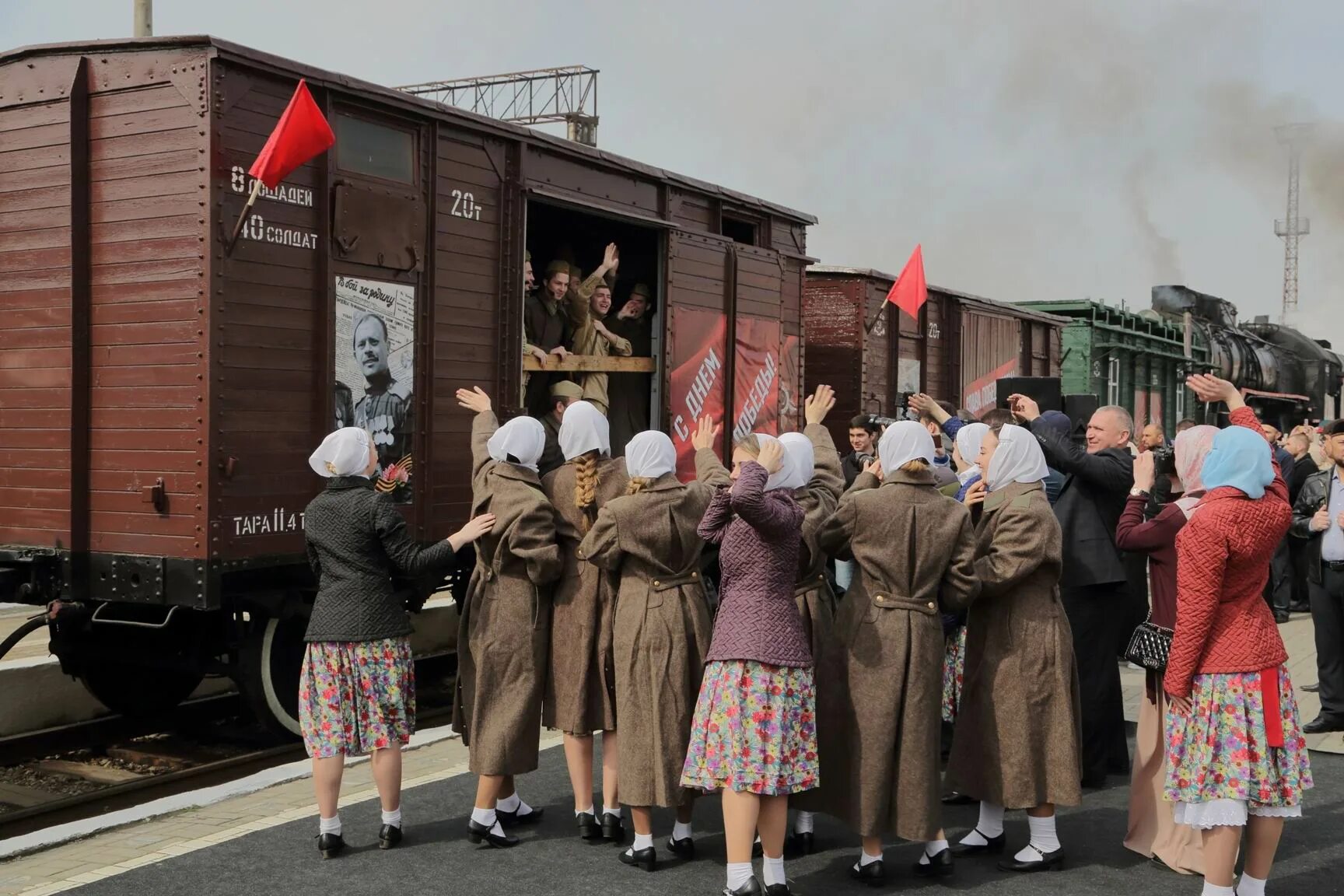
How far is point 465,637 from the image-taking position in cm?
538

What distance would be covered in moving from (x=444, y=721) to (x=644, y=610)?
12.7 feet

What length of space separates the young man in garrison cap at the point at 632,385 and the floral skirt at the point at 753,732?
5954 mm

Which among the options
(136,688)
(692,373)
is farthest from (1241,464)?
(136,688)

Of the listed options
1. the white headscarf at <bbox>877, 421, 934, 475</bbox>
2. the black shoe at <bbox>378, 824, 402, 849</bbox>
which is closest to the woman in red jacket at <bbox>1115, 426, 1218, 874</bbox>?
the white headscarf at <bbox>877, 421, 934, 475</bbox>

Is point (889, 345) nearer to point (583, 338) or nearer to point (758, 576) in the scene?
Answer: point (583, 338)

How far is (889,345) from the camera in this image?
565 inches

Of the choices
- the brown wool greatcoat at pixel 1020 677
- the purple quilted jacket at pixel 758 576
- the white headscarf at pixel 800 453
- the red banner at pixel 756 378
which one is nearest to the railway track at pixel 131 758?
the red banner at pixel 756 378

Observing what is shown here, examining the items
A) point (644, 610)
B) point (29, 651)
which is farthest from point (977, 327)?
point (644, 610)

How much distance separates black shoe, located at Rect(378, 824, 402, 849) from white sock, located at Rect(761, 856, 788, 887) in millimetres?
1539

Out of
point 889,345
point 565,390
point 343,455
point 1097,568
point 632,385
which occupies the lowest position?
point 1097,568

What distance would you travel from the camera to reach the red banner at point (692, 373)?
9695mm

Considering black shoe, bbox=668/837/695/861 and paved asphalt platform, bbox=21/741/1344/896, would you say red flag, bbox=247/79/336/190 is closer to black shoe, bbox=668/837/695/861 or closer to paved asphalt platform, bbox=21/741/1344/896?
paved asphalt platform, bbox=21/741/1344/896

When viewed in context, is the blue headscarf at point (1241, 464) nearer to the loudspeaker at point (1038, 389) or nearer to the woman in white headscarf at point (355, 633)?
the woman in white headscarf at point (355, 633)

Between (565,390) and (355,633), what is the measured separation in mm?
4443
